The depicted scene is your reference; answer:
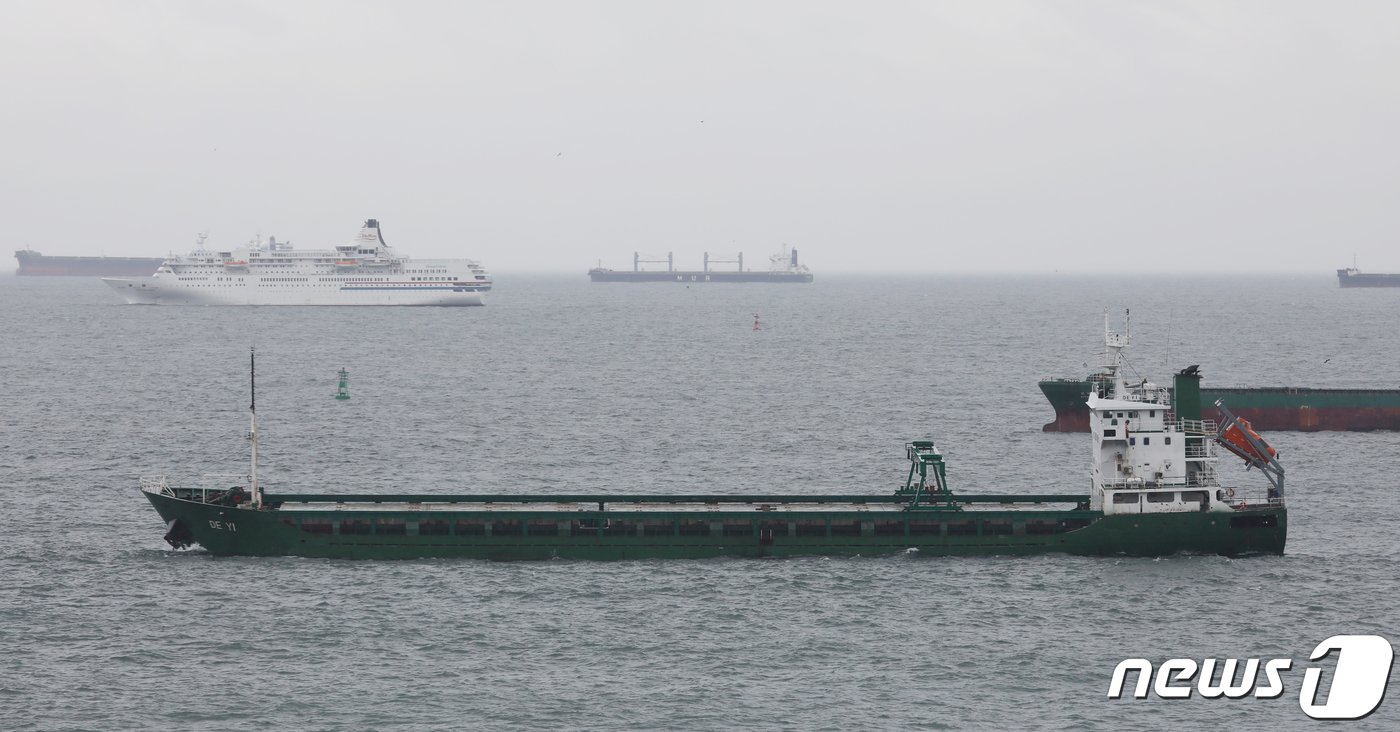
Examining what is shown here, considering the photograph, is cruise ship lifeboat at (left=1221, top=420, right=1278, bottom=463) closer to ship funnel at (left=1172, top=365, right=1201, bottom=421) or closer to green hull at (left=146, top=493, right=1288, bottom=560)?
ship funnel at (left=1172, top=365, right=1201, bottom=421)

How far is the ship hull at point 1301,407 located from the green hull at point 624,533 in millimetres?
42032

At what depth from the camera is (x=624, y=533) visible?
2391 inches

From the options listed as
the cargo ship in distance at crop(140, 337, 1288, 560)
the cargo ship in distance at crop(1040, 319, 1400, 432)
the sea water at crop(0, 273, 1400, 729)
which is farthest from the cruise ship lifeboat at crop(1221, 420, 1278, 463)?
the cargo ship in distance at crop(1040, 319, 1400, 432)

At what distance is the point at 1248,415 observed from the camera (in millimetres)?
101500

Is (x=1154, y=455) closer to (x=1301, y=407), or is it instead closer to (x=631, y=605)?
(x=631, y=605)

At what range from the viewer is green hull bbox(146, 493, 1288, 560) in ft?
197

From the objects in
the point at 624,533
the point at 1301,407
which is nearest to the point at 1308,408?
the point at 1301,407

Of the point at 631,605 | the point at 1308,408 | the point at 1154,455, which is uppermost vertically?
the point at 1154,455

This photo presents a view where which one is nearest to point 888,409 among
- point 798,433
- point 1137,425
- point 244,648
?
point 798,433

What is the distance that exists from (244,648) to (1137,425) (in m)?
35.5

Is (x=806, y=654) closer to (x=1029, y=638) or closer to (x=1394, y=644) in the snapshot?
(x=1029, y=638)

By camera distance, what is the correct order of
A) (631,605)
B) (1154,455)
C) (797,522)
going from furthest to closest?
1. (797,522)
2. (1154,455)
3. (631,605)

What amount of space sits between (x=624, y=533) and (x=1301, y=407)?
197 feet

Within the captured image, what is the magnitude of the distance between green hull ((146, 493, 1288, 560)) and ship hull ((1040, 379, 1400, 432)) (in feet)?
138
